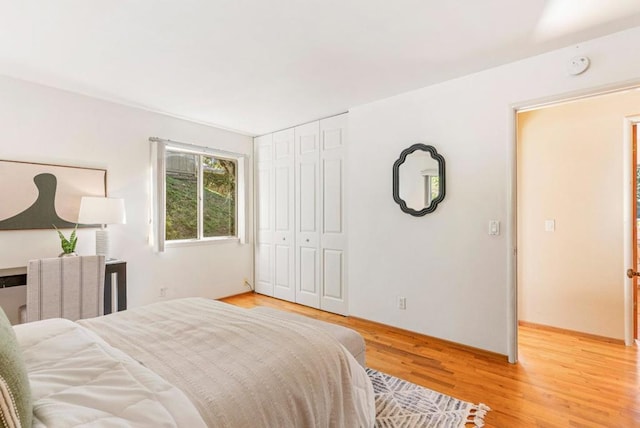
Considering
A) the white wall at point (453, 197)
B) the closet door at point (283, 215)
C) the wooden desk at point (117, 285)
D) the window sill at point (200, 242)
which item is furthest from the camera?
the closet door at point (283, 215)

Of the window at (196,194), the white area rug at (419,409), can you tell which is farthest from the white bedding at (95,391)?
the window at (196,194)

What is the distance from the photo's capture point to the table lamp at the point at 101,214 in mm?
2814

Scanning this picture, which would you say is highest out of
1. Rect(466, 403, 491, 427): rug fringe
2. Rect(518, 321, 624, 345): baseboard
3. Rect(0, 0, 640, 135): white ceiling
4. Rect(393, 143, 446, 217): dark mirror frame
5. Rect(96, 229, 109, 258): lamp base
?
Rect(0, 0, 640, 135): white ceiling

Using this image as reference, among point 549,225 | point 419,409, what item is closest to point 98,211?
point 419,409

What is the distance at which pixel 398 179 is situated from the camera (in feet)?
10.2

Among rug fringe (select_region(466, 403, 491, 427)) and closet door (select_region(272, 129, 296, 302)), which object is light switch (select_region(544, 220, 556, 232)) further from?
closet door (select_region(272, 129, 296, 302))

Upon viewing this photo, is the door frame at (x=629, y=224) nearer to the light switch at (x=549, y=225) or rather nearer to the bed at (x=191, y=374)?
the light switch at (x=549, y=225)

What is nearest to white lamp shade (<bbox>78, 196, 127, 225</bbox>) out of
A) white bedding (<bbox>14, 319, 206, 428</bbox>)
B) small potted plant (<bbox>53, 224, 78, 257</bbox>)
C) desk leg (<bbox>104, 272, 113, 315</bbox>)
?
small potted plant (<bbox>53, 224, 78, 257</bbox>)

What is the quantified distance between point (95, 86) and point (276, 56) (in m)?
1.88

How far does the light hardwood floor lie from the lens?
1.83m

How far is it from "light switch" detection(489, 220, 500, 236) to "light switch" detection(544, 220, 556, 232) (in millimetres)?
1154

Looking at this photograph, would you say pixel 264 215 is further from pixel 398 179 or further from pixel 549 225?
pixel 549 225

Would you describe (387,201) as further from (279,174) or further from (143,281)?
(143,281)

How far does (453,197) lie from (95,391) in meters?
2.75
